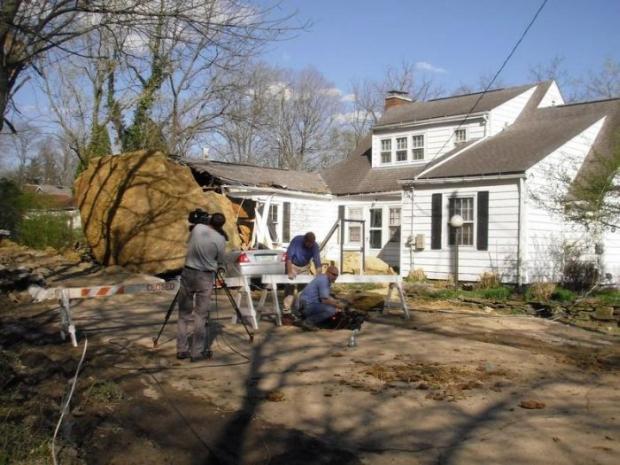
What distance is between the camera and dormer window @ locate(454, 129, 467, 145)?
23686 millimetres

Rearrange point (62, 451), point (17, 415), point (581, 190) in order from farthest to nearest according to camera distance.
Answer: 1. point (581, 190)
2. point (17, 415)
3. point (62, 451)

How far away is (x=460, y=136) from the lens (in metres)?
23.8

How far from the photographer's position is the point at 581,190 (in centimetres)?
1561

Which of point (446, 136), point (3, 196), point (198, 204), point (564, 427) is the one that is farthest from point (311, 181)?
point (564, 427)

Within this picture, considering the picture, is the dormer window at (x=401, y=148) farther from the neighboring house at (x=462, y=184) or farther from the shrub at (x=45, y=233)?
the shrub at (x=45, y=233)

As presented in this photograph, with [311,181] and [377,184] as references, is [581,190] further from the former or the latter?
[311,181]

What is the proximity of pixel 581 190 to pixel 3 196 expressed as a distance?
18.4 meters

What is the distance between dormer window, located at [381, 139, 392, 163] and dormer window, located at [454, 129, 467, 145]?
8.82 feet

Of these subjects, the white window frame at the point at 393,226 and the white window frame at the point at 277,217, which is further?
the white window frame at the point at 277,217

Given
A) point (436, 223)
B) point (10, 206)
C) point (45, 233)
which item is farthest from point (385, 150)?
point (10, 206)

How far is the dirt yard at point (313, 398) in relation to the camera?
17.4ft

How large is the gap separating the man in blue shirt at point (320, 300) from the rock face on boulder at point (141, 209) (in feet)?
24.8

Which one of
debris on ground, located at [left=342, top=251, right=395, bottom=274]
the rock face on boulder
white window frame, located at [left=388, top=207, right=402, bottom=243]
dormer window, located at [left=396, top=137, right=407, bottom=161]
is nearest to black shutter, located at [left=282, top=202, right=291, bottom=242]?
debris on ground, located at [left=342, top=251, right=395, bottom=274]

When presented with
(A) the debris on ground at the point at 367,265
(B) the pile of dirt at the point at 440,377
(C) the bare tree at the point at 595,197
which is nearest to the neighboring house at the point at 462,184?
(A) the debris on ground at the point at 367,265
